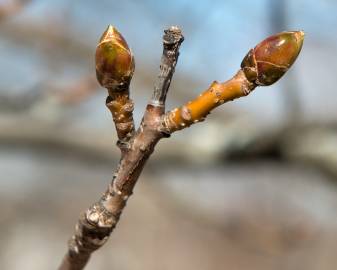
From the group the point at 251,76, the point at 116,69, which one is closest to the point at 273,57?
the point at 251,76

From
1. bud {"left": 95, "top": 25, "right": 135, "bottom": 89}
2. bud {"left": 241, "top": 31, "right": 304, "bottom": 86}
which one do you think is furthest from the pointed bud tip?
bud {"left": 241, "top": 31, "right": 304, "bottom": 86}

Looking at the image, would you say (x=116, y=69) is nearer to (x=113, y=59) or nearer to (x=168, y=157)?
(x=113, y=59)

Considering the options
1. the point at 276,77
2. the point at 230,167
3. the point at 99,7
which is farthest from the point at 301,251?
the point at 276,77

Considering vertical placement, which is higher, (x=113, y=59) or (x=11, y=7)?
(x=11, y=7)

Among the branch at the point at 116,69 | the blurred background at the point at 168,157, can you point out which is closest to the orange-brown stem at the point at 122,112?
the branch at the point at 116,69

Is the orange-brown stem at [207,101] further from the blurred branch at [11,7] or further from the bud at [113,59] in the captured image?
the blurred branch at [11,7]
